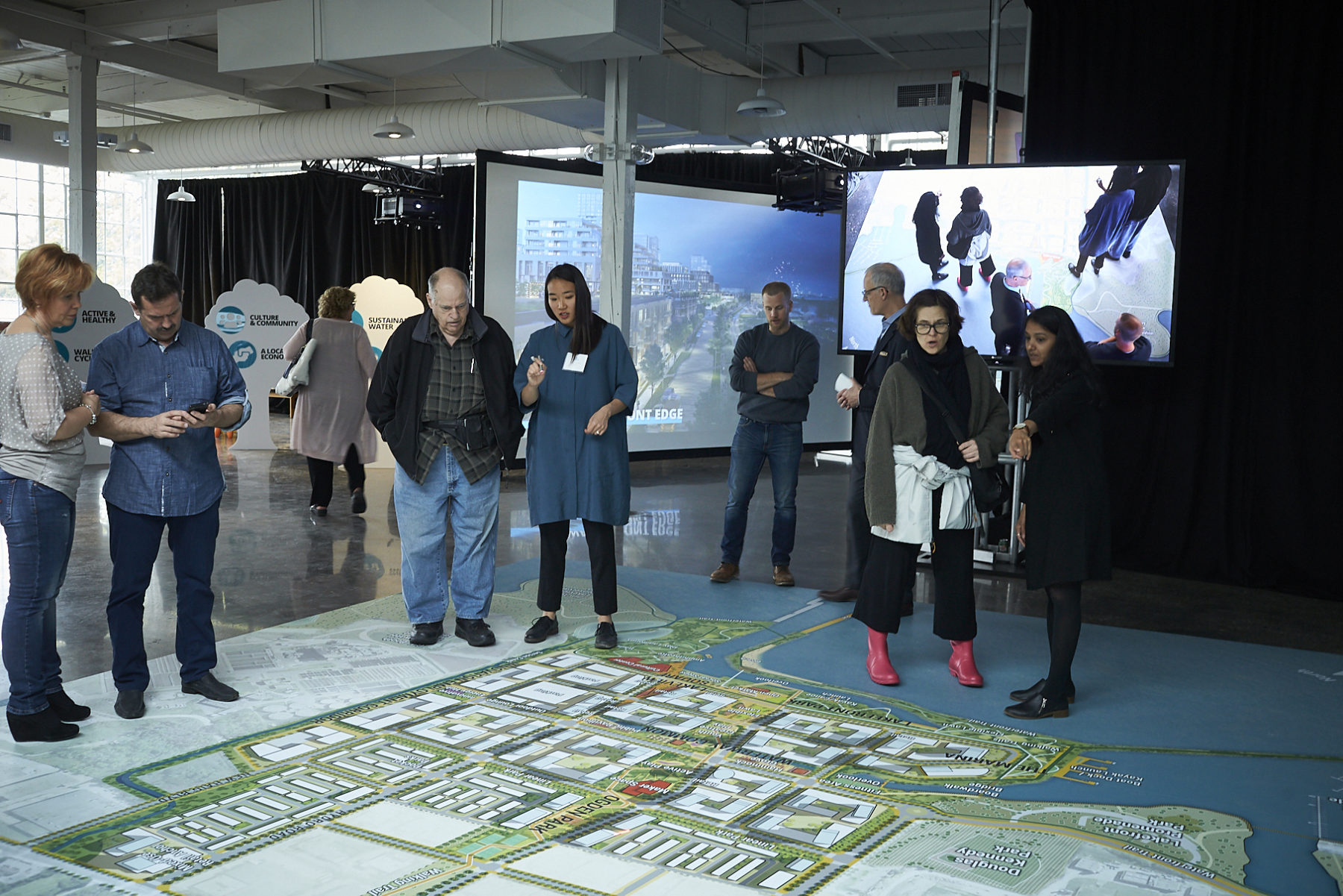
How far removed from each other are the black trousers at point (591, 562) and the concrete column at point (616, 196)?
3179 millimetres

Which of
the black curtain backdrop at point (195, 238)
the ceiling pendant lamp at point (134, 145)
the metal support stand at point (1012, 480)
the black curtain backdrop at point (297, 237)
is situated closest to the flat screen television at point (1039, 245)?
the metal support stand at point (1012, 480)

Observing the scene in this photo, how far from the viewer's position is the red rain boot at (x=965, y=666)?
404 centimetres

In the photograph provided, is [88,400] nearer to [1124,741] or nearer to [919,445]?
[919,445]

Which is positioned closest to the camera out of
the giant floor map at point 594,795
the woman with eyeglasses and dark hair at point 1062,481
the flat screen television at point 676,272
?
the giant floor map at point 594,795

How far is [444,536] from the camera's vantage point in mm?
4383

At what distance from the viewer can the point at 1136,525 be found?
651cm

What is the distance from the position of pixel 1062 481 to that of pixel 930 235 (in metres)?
2.51

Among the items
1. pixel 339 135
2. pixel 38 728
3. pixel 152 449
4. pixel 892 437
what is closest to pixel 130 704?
pixel 38 728

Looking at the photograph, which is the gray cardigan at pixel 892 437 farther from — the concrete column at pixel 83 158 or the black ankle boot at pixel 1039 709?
the concrete column at pixel 83 158

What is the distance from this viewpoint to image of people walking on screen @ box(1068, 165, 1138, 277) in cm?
553

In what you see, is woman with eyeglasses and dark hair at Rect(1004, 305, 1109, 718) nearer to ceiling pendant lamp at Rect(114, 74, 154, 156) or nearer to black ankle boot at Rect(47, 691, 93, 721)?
black ankle boot at Rect(47, 691, 93, 721)

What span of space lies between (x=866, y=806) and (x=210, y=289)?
16.8 m

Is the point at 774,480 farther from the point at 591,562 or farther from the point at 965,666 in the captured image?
the point at 965,666

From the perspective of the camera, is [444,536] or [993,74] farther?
[993,74]
